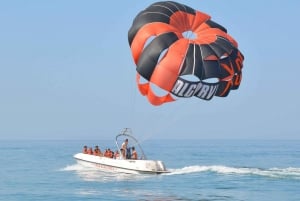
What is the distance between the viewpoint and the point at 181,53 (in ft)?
77.2

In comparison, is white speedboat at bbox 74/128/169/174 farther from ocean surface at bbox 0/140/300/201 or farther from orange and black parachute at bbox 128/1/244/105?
orange and black parachute at bbox 128/1/244/105

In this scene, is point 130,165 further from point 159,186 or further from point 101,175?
point 159,186

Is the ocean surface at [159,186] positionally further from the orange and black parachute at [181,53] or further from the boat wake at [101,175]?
the orange and black parachute at [181,53]

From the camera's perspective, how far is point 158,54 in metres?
23.6

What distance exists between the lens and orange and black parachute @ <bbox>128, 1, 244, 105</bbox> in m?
23.1

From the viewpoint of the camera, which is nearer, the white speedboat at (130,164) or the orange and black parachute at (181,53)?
the orange and black parachute at (181,53)

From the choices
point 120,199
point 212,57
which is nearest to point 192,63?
point 212,57

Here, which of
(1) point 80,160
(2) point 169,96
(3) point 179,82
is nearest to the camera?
(3) point 179,82

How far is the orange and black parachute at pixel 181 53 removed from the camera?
23078 mm

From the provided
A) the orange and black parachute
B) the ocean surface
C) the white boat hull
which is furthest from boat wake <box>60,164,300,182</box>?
the orange and black parachute

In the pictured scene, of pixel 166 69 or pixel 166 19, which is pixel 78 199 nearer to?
pixel 166 69

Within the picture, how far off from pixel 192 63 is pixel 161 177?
7956 millimetres

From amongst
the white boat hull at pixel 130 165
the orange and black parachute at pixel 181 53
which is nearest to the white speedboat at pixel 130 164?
Answer: the white boat hull at pixel 130 165

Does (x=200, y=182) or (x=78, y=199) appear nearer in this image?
(x=78, y=199)
